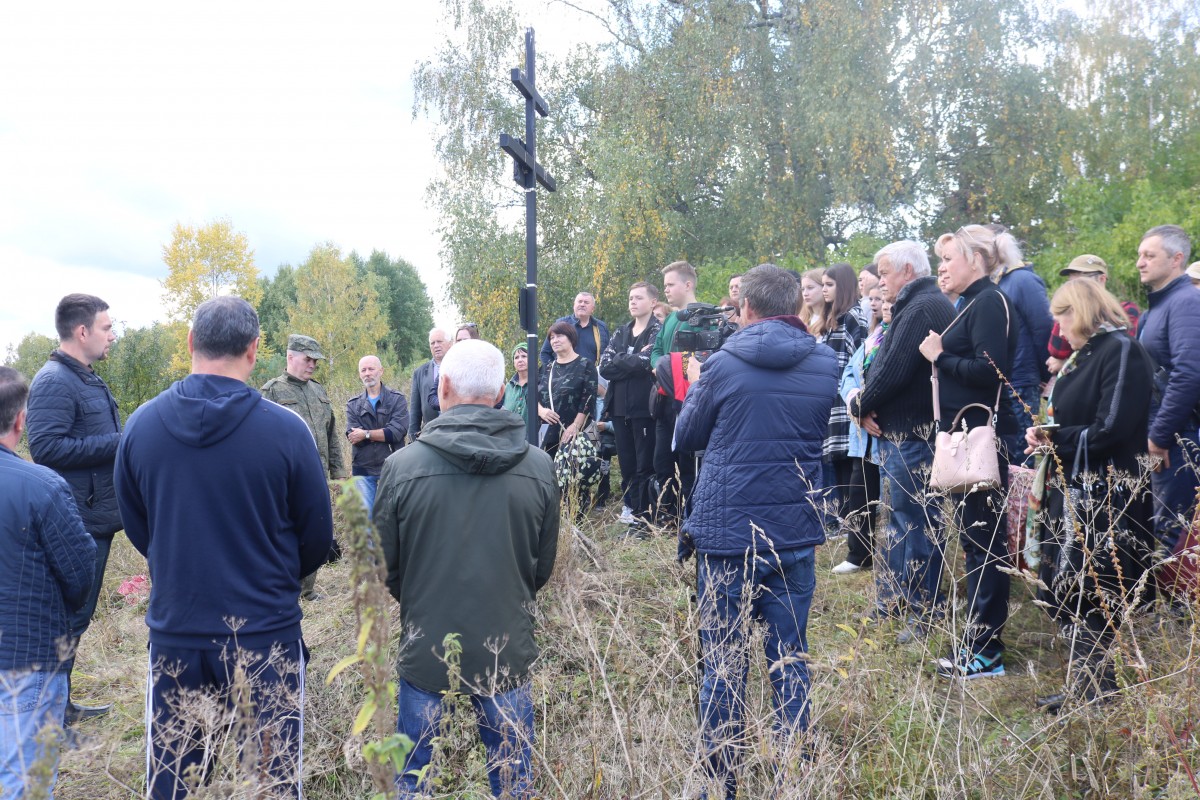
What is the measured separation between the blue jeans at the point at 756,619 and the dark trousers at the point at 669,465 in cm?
299

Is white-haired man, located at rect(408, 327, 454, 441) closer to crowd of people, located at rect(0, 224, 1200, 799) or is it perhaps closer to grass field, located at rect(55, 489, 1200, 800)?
grass field, located at rect(55, 489, 1200, 800)

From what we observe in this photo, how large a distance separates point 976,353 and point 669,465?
112 inches

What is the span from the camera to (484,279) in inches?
678

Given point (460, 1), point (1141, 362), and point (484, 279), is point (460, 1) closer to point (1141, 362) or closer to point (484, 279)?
point (484, 279)

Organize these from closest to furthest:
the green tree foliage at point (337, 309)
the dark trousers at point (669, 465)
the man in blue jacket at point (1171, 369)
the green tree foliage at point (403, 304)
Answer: the man in blue jacket at point (1171, 369) < the dark trousers at point (669, 465) < the green tree foliage at point (337, 309) < the green tree foliage at point (403, 304)

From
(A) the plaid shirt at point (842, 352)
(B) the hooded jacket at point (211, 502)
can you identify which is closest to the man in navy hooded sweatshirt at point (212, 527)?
(B) the hooded jacket at point (211, 502)

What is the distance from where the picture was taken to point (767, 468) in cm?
331

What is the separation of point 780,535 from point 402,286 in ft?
167

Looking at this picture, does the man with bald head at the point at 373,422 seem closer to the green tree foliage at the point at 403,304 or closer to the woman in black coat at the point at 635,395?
the woman in black coat at the point at 635,395

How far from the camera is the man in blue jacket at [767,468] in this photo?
3.28 m

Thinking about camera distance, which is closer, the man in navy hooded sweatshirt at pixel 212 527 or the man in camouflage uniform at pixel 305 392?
the man in navy hooded sweatshirt at pixel 212 527

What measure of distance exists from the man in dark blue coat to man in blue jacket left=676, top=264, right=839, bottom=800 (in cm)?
302

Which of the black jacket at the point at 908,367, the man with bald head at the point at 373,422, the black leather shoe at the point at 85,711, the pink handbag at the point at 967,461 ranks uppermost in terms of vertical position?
the black jacket at the point at 908,367

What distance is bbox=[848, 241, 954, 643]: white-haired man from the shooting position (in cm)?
429
